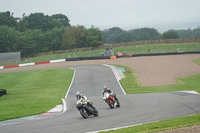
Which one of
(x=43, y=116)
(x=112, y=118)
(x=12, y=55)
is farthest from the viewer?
(x=12, y=55)

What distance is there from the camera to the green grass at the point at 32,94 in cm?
2136

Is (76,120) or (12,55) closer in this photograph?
(76,120)

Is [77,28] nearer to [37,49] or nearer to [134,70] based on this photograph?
[37,49]

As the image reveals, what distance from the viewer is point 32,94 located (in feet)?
107

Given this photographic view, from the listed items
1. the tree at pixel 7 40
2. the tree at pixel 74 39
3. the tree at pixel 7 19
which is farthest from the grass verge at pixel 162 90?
the tree at pixel 7 19

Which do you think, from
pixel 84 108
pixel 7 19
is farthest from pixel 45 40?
pixel 84 108

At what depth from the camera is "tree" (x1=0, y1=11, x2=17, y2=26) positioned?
147 meters

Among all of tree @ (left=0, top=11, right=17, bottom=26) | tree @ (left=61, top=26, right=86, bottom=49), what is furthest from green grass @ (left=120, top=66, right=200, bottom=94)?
tree @ (left=0, top=11, right=17, bottom=26)

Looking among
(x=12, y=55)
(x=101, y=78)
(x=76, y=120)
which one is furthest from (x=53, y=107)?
(x=12, y=55)

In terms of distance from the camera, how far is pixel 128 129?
13.7 metres

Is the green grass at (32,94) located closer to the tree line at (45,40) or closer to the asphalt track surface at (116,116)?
the asphalt track surface at (116,116)

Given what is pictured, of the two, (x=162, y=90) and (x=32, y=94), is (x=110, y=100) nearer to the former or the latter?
(x=162, y=90)

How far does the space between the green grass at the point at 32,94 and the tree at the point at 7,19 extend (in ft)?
355

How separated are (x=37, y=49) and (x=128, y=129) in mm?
93361
